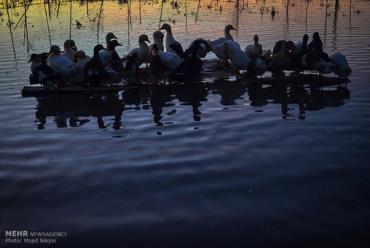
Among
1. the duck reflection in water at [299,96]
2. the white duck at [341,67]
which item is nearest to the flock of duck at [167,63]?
the white duck at [341,67]

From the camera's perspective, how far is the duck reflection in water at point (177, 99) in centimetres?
1144

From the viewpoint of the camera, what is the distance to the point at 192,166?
26.7 feet

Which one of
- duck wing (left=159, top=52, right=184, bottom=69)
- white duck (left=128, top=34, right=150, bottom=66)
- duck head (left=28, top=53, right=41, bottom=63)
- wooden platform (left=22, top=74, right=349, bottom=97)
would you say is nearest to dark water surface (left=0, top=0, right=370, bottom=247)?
wooden platform (left=22, top=74, right=349, bottom=97)

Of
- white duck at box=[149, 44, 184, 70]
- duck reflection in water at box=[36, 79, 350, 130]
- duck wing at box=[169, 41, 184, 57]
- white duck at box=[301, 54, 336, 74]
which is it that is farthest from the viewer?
duck wing at box=[169, 41, 184, 57]

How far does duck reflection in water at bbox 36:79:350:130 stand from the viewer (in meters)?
11.4

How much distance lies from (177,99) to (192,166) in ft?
16.2

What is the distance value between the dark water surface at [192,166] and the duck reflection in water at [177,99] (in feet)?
0.16

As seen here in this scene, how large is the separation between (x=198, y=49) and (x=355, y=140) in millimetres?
8277

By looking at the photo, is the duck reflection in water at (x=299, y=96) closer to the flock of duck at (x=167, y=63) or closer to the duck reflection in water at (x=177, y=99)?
the duck reflection in water at (x=177, y=99)

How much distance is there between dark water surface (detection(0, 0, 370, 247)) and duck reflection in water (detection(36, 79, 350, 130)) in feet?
0.16

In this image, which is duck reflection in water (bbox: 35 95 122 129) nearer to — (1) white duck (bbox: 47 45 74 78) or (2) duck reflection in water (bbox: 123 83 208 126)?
(2) duck reflection in water (bbox: 123 83 208 126)

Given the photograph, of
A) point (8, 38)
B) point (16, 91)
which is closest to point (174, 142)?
point (16, 91)

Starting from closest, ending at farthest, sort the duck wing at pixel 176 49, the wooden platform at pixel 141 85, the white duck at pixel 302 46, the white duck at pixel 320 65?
the wooden platform at pixel 141 85 < the white duck at pixel 320 65 < the white duck at pixel 302 46 < the duck wing at pixel 176 49

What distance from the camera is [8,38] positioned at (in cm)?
2455
